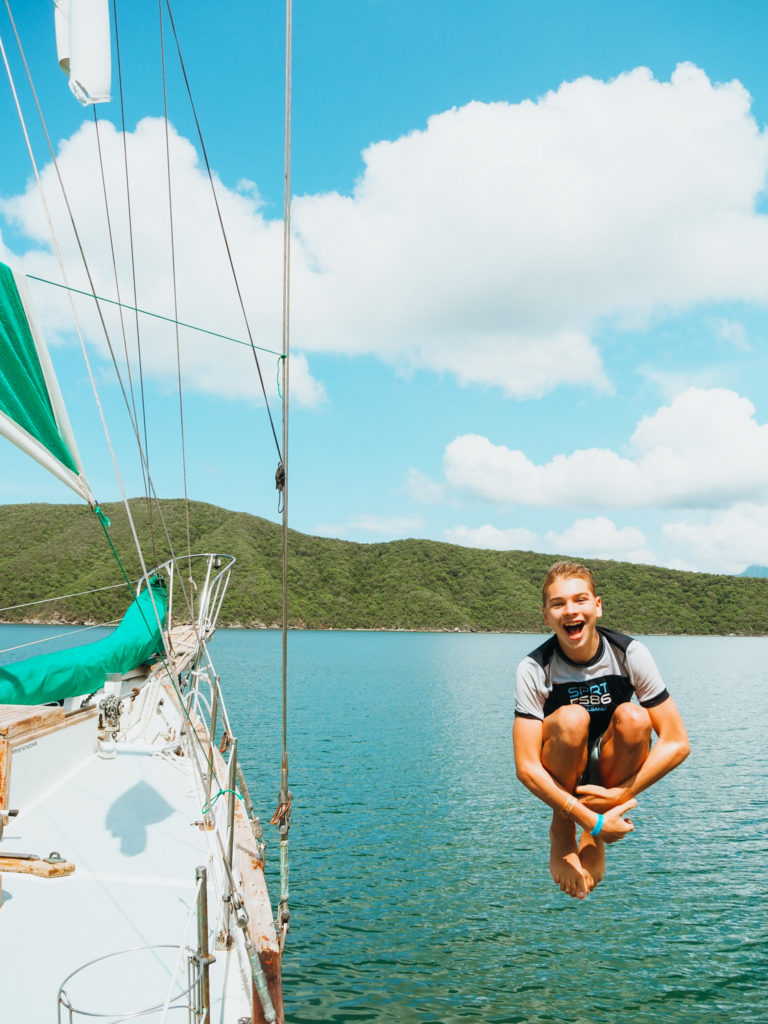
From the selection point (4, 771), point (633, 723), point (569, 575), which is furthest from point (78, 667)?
point (633, 723)

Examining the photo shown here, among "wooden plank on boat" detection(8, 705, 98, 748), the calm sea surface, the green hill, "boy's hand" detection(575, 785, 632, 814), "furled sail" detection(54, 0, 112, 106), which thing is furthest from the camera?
the green hill

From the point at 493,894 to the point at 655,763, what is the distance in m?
12.0

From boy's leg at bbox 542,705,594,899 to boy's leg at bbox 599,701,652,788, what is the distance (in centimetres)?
11

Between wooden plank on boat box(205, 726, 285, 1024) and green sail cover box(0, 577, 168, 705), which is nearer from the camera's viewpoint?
wooden plank on boat box(205, 726, 285, 1024)

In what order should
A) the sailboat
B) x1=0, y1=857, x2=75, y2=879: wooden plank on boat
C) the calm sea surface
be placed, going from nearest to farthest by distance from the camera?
x1=0, y1=857, x2=75, y2=879: wooden plank on boat < the sailboat < the calm sea surface

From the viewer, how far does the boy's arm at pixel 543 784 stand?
294cm

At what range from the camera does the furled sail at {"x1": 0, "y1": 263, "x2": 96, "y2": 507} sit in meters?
7.08

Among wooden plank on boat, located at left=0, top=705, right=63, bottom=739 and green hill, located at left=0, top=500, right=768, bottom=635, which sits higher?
green hill, located at left=0, top=500, right=768, bottom=635

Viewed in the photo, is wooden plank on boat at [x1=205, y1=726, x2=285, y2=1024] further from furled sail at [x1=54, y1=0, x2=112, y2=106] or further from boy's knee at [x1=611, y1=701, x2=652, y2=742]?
furled sail at [x1=54, y1=0, x2=112, y2=106]

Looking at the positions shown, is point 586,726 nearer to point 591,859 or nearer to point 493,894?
point 591,859

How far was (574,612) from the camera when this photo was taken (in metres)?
3.05

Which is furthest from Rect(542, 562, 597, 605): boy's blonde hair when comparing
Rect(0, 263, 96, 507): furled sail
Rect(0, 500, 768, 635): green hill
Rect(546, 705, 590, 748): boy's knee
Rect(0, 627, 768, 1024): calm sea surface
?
Rect(0, 500, 768, 635): green hill

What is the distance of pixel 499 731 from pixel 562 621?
30.8 m

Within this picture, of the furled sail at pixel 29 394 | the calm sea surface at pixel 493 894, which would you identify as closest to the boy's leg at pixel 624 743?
the furled sail at pixel 29 394
